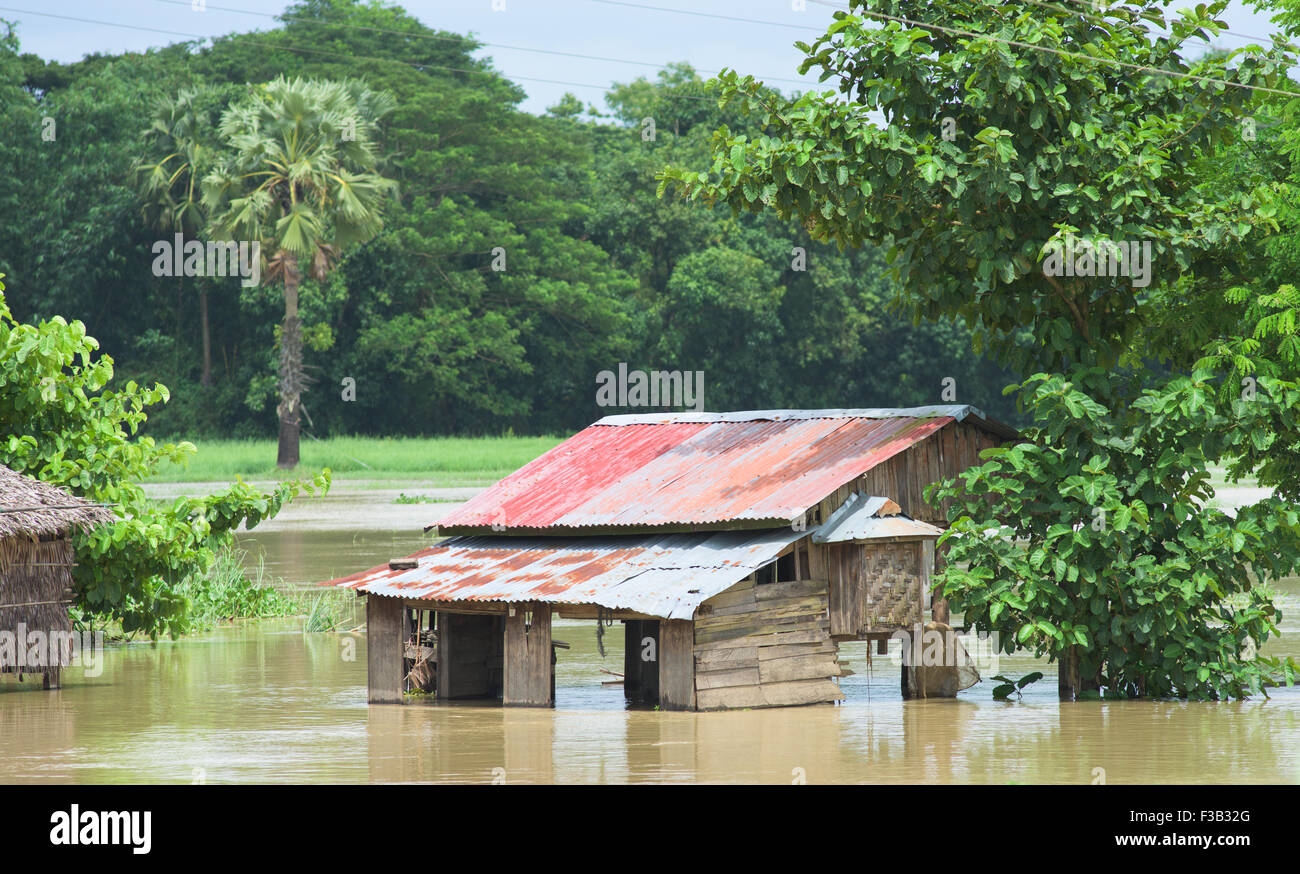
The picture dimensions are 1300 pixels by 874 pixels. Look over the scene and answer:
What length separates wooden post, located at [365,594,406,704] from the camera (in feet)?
69.5

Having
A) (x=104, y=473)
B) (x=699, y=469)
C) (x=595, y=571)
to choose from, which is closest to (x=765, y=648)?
(x=595, y=571)

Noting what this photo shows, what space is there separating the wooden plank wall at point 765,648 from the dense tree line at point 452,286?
39501mm

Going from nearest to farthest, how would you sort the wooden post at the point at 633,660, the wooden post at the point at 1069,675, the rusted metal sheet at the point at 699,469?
the rusted metal sheet at the point at 699,469 < the wooden post at the point at 1069,675 < the wooden post at the point at 633,660

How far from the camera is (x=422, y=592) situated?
20.3 meters

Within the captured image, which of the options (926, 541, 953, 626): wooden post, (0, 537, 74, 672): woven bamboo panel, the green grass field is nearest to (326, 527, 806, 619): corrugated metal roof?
(926, 541, 953, 626): wooden post

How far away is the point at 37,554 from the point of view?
858 inches

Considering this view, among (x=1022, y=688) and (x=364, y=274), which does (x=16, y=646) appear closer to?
(x=1022, y=688)

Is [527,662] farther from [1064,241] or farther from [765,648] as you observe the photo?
[1064,241]

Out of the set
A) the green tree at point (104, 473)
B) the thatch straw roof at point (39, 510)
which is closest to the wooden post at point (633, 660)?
the green tree at point (104, 473)

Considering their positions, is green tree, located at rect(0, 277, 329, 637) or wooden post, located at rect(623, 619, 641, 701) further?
wooden post, located at rect(623, 619, 641, 701)

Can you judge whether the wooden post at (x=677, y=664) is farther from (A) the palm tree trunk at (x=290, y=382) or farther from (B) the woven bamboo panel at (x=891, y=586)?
(A) the palm tree trunk at (x=290, y=382)

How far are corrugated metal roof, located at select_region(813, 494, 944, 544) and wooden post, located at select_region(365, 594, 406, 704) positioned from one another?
5.26 m

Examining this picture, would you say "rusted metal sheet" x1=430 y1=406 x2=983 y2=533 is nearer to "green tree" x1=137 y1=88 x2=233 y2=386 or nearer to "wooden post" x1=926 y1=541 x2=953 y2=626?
"wooden post" x1=926 y1=541 x2=953 y2=626

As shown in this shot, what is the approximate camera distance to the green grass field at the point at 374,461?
50.7 meters
